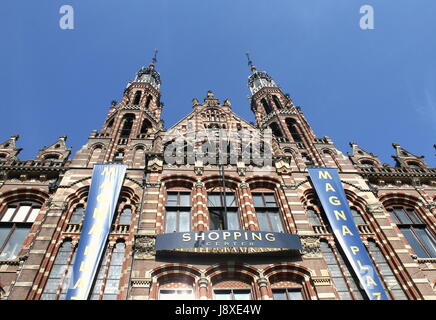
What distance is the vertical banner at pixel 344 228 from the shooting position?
14.4 m

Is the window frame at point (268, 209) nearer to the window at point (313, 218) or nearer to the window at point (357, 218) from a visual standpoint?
the window at point (313, 218)

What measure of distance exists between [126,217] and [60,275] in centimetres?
432

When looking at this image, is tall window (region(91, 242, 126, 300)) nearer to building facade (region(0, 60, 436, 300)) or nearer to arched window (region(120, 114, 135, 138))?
building facade (region(0, 60, 436, 300))

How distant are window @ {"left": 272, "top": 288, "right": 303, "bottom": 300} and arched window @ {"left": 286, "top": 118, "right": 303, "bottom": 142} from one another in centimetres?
1504

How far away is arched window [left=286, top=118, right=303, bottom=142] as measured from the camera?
93.2 ft

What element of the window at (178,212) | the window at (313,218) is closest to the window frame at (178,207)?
the window at (178,212)

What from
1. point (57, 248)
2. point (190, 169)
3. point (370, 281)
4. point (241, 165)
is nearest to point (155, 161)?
point (190, 169)

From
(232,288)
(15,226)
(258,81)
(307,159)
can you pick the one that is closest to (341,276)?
(232,288)

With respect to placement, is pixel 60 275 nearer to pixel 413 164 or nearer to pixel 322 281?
pixel 322 281

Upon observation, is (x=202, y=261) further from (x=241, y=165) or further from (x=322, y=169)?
(x=322, y=169)

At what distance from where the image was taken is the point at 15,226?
59.2ft

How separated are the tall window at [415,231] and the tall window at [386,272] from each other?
260 cm

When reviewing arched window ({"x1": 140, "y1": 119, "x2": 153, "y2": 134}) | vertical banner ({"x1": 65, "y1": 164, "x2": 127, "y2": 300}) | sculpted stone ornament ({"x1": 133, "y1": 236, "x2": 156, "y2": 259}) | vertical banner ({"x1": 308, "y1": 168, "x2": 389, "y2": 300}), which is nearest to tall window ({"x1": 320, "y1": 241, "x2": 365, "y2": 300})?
vertical banner ({"x1": 308, "y1": 168, "x2": 389, "y2": 300})

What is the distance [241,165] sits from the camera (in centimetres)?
2125
